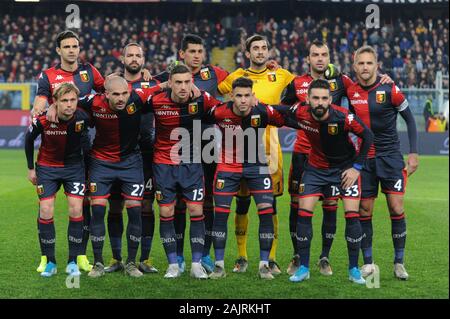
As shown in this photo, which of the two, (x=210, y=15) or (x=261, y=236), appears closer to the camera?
(x=261, y=236)

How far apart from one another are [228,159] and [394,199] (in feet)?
5.61

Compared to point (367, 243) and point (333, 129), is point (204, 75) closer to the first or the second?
point (333, 129)

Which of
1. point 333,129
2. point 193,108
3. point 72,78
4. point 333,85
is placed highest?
point 72,78

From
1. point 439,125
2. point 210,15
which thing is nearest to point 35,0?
point 210,15

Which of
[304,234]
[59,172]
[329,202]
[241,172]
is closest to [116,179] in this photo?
[59,172]

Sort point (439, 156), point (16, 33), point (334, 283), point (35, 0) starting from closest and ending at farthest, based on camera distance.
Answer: point (334, 283) → point (439, 156) → point (35, 0) → point (16, 33)

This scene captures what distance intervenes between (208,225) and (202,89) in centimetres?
145

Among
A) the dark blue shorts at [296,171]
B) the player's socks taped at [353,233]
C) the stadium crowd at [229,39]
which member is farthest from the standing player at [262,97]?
the stadium crowd at [229,39]

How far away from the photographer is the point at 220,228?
7891mm

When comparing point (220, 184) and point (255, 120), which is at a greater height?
point (255, 120)

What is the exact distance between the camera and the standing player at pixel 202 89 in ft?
27.5

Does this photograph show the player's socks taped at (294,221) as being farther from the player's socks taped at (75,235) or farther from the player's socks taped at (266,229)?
the player's socks taped at (75,235)
